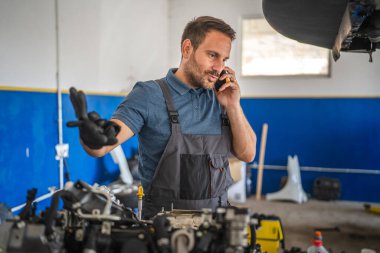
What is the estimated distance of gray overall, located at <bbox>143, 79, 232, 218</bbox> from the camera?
4.86 feet

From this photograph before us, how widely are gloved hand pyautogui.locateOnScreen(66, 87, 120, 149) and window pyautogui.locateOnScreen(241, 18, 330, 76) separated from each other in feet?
15.9

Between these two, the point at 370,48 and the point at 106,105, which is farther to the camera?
the point at 106,105

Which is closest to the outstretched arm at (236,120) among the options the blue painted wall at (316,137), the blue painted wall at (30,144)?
the blue painted wall at (30,144)

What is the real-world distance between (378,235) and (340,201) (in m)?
1.46

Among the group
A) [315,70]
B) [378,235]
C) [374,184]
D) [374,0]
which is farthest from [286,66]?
[374,0]

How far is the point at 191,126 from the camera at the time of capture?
1577 mm

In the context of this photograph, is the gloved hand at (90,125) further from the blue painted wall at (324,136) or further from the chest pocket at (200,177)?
the blue painted wall at (324,136)

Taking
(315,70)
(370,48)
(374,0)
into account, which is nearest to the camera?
(374,0)

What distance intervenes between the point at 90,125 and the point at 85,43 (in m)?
2.94

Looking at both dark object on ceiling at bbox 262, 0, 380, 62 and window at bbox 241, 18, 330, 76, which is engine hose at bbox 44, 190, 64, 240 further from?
window at bbox 241, 18, 330, 76

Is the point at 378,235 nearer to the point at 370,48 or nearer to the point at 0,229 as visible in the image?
the point at 370,48

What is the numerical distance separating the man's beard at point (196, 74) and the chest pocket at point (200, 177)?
34cm

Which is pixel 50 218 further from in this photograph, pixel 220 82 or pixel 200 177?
pixel 220 82

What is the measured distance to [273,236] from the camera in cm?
268
